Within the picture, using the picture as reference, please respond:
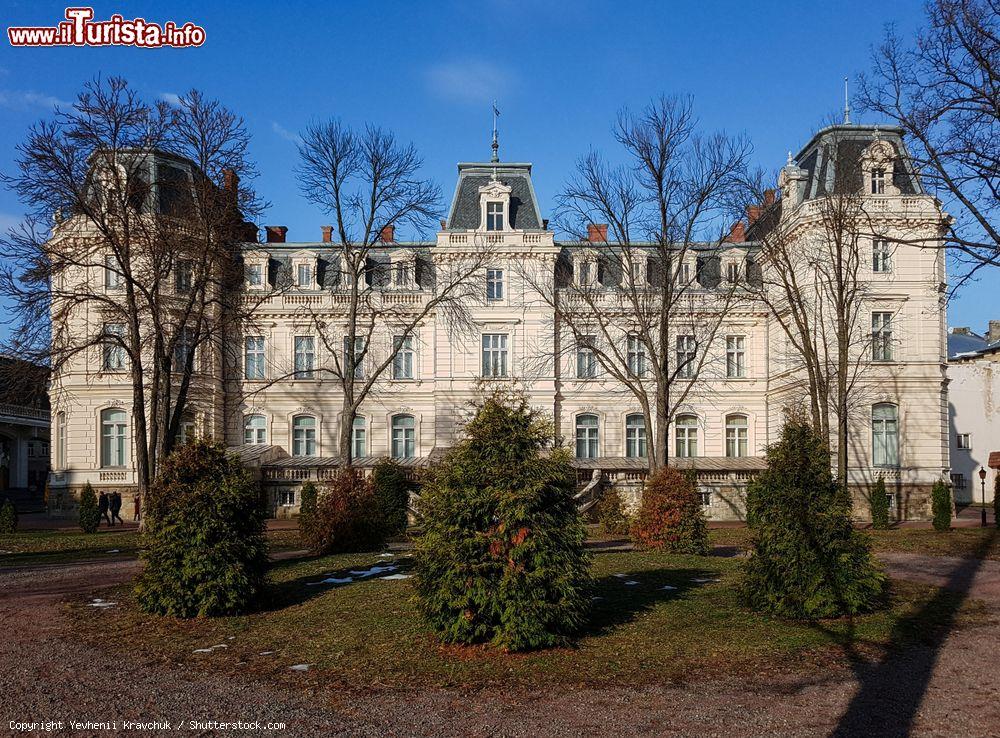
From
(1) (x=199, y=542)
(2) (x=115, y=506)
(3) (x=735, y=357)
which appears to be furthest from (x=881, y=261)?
(2) (x=115, y=506)

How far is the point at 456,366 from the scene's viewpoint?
35.4m

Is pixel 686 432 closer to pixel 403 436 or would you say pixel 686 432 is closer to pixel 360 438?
pixel 403 436

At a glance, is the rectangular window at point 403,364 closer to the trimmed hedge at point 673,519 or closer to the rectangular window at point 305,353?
the rectangular window at point 305,353

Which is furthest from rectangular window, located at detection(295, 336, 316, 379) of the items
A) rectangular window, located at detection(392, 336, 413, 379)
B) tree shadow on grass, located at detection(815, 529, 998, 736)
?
tree shadow on grass, located at detection(815, 529, 998, 736)

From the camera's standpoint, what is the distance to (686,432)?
1473 inches

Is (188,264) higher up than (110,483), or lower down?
higher up

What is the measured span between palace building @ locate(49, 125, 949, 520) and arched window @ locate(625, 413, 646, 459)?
0.09 metres

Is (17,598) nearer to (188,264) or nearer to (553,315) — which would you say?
(188,264)

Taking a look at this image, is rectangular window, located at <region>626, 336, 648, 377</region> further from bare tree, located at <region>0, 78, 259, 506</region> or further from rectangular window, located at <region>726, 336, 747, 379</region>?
bare tree, located at <region>0, 78, 259, 506</region>

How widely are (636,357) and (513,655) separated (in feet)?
94.0

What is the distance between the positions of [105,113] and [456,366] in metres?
17.2

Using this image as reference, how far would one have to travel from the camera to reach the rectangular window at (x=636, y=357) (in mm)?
36875

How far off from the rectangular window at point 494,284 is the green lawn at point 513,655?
2205 cm

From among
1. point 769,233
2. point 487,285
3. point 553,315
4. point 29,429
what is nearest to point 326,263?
point 487,285
